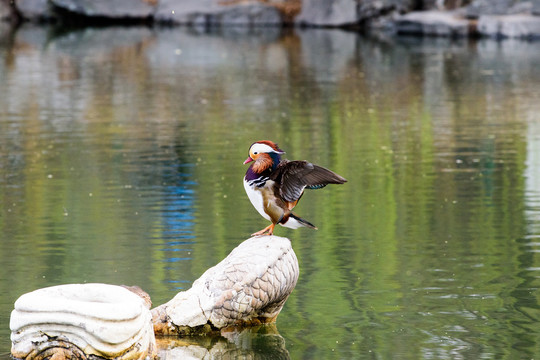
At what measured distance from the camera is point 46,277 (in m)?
8.69

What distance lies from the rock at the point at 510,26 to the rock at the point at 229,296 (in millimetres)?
31291

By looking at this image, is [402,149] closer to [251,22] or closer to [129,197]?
[129,197]

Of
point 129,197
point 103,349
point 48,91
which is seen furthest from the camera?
point 48,91

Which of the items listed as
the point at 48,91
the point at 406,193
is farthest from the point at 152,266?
the point at 48,91

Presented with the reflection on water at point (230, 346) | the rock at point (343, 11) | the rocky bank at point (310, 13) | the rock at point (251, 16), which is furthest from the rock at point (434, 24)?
the reflection on water at point (230, 346)

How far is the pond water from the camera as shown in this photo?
765 cm

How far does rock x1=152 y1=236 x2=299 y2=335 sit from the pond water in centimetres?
22

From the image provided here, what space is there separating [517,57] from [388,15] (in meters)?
14.6

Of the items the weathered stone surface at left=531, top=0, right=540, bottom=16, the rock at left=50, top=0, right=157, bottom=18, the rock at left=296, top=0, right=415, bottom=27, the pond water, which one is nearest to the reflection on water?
the pond water

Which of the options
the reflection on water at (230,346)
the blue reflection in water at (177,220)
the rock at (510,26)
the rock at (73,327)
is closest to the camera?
the rock at (73,327)

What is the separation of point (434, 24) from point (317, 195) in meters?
28.2

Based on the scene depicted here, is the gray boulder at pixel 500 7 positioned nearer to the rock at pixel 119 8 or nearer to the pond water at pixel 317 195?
the pond water at pixel 317 195

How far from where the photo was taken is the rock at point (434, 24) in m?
38.6

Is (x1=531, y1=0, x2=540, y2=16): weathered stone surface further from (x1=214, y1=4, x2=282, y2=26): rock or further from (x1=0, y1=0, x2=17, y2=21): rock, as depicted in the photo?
(x1=0, y1=0, x2=17, y2=21): rock
